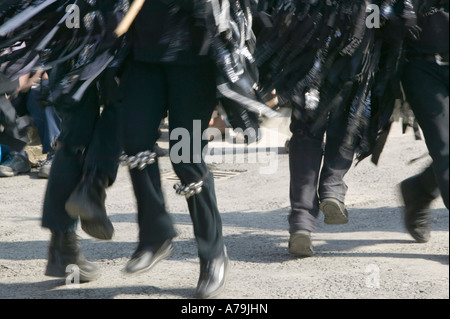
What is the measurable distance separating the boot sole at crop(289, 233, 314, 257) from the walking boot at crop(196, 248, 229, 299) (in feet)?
2.24

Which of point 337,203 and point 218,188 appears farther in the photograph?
point 218,188

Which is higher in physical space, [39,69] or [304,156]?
[39,69]

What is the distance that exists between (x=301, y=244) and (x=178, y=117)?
1.12m

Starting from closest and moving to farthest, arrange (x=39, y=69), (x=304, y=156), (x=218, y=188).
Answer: (x=39, y=69) < (x=304, y=156) < (x=218, y=188)

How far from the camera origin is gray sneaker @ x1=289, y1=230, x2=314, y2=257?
457cm

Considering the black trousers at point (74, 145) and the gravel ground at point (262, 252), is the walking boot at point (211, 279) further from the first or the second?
the black trousers at point (74, 145)

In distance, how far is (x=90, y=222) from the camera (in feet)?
12.6

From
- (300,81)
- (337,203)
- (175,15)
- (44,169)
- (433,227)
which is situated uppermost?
(175,15)

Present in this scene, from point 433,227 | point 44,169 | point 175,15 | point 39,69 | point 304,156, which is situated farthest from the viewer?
point 44,169

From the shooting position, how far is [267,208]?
5930 millimetres

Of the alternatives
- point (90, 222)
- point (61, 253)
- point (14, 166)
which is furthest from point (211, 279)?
point (14, 166)

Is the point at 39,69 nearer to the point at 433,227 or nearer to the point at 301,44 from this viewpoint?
the point at 301,44

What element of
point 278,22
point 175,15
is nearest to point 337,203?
point 278,22

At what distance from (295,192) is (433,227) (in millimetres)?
961
